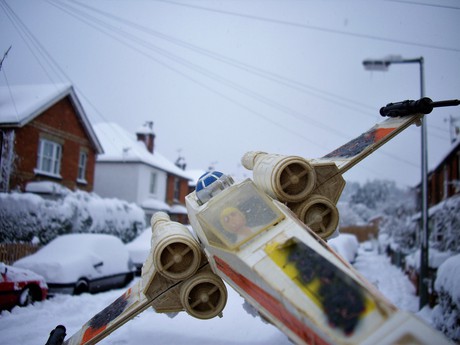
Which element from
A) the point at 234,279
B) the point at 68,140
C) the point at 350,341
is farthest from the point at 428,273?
the point at 68,140

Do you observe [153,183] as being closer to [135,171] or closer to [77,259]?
[135,171]

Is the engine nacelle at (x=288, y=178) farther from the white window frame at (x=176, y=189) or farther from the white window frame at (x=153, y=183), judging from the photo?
the white window frame at (x=176, y=189)

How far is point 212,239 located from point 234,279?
1.43 ft

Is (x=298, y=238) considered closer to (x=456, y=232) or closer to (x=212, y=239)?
(x=212, y=239)

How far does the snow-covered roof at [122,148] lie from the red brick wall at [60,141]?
13.4 ft

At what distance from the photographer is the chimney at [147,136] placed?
2591 cm

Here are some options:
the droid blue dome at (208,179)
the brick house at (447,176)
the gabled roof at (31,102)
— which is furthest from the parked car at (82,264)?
the brick house at (447,176)

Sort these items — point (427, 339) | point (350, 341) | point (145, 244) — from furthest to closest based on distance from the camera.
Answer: point (145, 244) < point (350, 341) < point (427, 339)

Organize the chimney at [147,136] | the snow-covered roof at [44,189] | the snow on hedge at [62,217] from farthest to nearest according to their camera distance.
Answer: the chimney at [147,136] → the snow-covered roof at [44,189] → the snow on hedge at [62,217]

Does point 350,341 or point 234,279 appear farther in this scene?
point 234,279

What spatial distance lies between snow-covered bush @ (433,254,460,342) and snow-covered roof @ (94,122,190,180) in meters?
19.0

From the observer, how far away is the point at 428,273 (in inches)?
392

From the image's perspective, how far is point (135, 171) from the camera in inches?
891

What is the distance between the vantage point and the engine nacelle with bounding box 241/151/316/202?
380 centimetres
